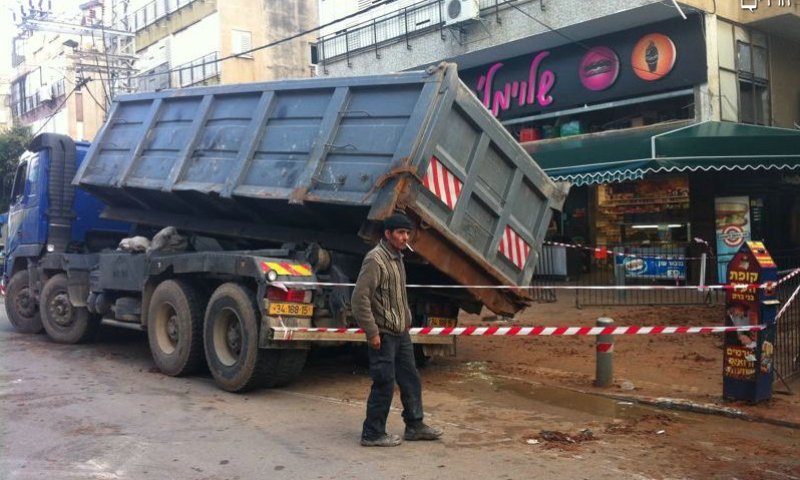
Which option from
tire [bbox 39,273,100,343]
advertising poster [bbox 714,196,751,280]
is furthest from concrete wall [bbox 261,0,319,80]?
tire [bbox 39,273,100,343]

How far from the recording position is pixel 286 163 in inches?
291

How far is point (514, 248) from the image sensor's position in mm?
7551

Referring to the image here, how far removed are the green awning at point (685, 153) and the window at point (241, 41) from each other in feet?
64.1

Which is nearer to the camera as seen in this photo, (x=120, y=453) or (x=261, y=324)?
(x=120, y=453)

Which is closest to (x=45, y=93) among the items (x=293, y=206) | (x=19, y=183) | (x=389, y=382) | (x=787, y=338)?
(x=19, y=183)

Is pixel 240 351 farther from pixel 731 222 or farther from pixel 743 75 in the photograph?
pixel 743 75

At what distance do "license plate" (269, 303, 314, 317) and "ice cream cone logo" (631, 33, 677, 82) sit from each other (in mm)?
10203

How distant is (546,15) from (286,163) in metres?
9.71

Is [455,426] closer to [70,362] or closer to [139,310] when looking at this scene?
[139,310]

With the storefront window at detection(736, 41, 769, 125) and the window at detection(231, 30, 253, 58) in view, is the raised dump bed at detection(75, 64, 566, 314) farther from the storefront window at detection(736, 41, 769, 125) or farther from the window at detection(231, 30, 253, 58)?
the window at detection(231, 30, 253, 58)

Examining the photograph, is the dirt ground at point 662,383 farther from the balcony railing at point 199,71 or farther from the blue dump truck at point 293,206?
the balcony railing at point 199,71

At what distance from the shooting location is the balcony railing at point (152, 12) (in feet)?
103

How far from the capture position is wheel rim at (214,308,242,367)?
729cm

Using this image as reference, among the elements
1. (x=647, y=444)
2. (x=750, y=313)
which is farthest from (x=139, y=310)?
(x=750, y=313)
